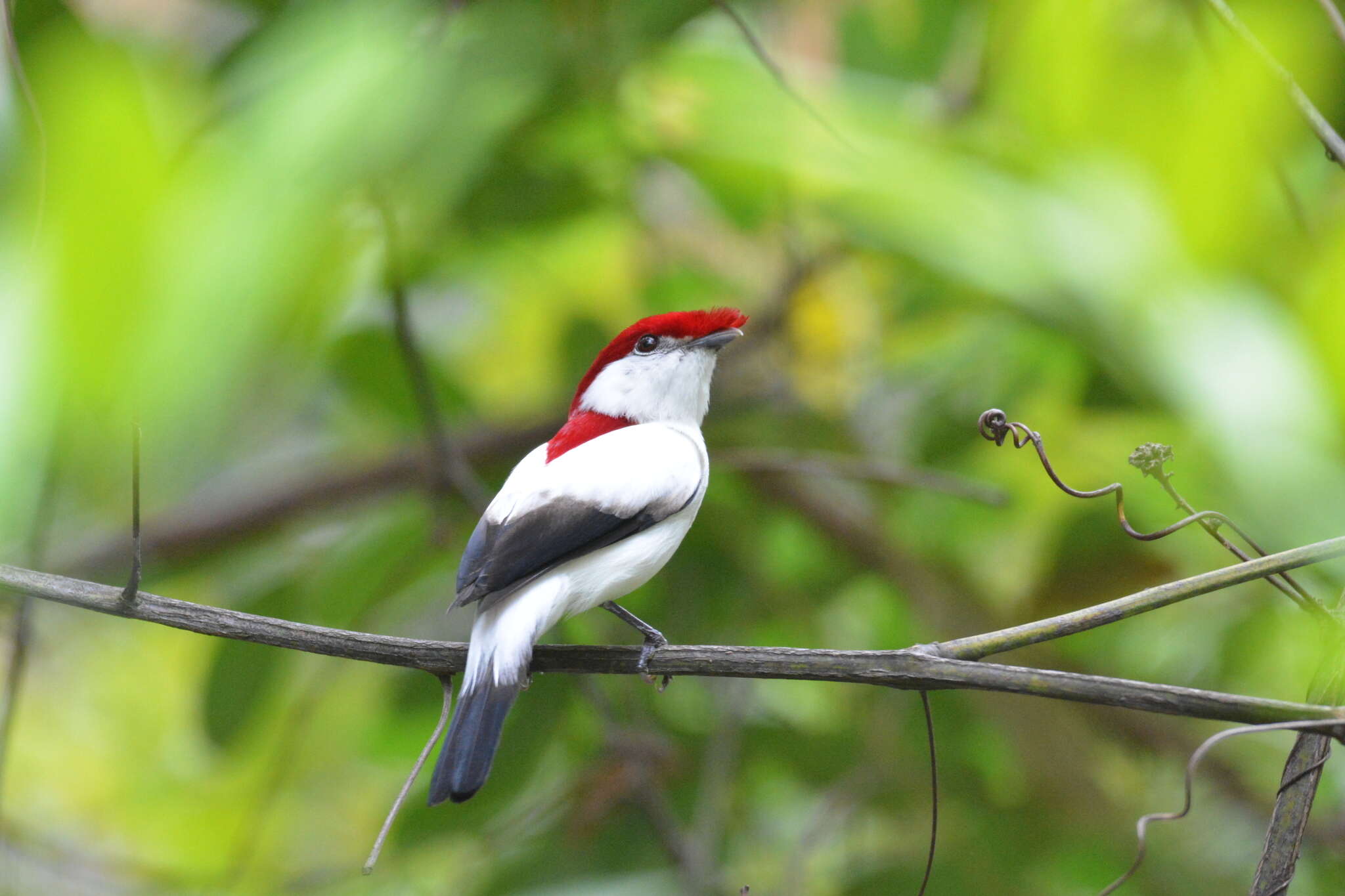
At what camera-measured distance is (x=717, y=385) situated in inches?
112

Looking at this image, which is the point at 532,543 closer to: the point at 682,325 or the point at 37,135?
the point at 682,325

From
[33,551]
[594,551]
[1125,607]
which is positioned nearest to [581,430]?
[594,551]

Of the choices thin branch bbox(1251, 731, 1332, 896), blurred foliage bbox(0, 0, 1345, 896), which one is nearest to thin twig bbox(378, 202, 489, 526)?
blurred foliage bbox(0, 0, 1345, 896)

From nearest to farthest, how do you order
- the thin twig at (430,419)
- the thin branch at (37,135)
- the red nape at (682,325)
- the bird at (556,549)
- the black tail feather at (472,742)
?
1. the thin branch at (37,135)
2. the black tail feather at (472,742)
3. the bird at (556,549)
4. the thin twig at (430,419)
5. the red nape at (682,325)

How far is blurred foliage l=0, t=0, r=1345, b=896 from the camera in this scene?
1.55 feet

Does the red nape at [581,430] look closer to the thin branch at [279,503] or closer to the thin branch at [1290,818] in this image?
the thin branch at [279,503]

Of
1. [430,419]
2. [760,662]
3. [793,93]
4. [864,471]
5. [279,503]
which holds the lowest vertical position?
[279,503]

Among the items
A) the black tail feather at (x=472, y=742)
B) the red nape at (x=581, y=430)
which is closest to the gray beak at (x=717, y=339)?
the red nape at (x=581, y=430)

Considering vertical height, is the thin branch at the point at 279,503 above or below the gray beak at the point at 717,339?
below

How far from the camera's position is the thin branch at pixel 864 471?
192 centimetres

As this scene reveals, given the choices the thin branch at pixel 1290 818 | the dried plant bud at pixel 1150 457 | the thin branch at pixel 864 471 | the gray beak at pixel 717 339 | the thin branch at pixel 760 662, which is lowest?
the thin branch at pixel 864 471

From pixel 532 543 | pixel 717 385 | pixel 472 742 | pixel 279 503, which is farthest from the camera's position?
pixel 717 385

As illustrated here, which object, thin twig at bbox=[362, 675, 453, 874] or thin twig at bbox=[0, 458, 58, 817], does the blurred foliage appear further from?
thin twig at bbox=[362, 675, 453, 874]

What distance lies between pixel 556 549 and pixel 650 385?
581 millimetres
